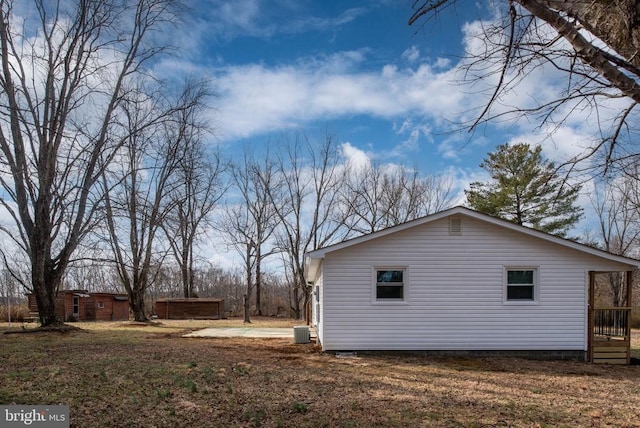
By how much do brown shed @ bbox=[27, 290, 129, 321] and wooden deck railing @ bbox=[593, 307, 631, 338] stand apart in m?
24.7

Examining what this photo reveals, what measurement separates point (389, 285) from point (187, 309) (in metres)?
19.9

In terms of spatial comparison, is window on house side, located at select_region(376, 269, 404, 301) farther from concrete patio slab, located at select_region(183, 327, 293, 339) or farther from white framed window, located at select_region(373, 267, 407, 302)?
concrete patio slab, located at select_region(183, 327, 293, 339)

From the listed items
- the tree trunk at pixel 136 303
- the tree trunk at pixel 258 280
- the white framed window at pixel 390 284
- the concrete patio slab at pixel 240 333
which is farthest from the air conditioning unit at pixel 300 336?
the tree trunk at pixel 258 280

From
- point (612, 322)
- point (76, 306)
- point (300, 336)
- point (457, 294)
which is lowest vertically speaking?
point (76, 306)

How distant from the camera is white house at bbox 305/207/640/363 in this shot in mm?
11164

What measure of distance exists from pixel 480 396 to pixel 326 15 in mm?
6888

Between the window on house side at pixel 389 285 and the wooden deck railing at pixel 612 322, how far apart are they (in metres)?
4.90

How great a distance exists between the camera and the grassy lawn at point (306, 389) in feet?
18.5

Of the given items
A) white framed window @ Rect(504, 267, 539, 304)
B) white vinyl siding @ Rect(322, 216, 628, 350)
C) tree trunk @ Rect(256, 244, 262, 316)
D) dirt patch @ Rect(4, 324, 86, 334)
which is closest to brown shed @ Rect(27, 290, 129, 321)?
tree trunk @ Rect(256, 244, 262, 316)

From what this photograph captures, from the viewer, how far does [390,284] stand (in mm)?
11305

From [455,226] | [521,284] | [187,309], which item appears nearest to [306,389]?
[455,226]

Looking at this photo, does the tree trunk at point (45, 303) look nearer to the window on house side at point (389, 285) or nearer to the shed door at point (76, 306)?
the window on house side at point (389, 285)

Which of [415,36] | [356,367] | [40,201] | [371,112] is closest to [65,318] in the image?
[40,201]

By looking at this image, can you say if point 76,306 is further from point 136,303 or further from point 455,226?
point 455,226
